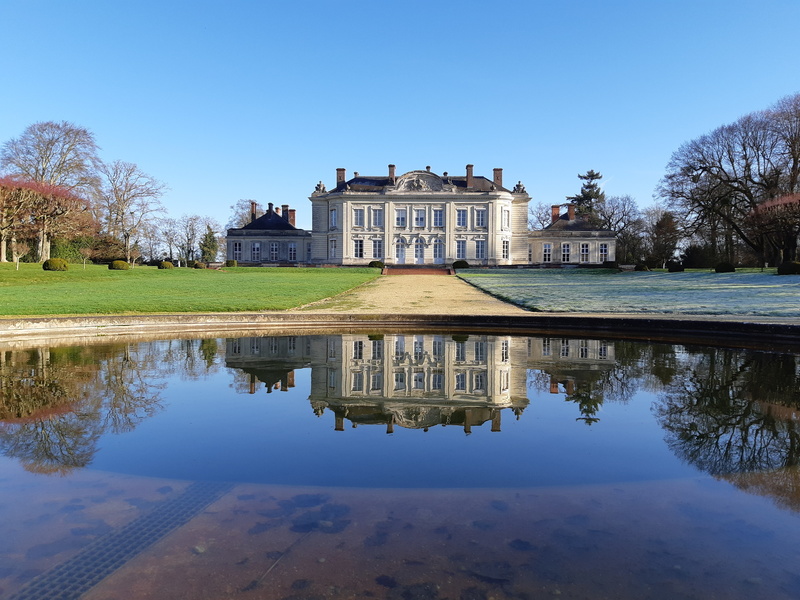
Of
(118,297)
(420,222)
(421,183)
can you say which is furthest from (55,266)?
(421,183)

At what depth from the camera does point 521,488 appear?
13.5 feet

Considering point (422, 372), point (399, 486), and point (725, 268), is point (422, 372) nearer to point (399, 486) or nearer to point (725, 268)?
point (399, 486)

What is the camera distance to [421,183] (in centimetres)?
5641

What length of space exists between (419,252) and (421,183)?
7.09 m

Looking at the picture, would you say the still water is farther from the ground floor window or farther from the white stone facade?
the ground floor window

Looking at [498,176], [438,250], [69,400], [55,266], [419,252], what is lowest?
[69,400]

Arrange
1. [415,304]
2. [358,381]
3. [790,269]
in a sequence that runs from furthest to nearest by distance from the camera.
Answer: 1. [790,269]
2. [415,304]
3. [358,381]

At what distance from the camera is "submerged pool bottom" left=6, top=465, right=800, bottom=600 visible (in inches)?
113

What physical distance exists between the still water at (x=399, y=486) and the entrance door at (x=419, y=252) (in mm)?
49251

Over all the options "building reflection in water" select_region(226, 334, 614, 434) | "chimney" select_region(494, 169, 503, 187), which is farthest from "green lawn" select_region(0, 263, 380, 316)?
"chimney" select_region(494, 169, 503, 187)

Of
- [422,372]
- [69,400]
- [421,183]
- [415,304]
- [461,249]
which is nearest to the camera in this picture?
[69,400]

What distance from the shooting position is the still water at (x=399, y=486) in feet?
9.76

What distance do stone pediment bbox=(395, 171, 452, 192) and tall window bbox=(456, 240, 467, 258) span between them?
5545mm

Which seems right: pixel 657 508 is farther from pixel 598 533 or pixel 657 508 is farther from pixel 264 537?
pixel 264 537
